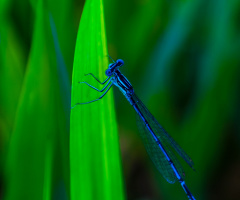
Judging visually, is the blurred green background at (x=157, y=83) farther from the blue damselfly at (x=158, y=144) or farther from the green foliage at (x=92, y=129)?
the green foliage at (x=92, y=129)

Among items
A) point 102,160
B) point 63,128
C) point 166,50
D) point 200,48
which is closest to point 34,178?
point 63,128

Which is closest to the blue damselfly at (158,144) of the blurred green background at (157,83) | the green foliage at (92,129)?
the blurred green background at (157,83)

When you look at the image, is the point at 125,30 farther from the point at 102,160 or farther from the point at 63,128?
the point at 102,160

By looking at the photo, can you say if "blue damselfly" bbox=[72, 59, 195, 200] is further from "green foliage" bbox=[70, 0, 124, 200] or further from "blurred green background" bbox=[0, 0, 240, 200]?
"green foliage" bbox=[70, 0, 124, 200]

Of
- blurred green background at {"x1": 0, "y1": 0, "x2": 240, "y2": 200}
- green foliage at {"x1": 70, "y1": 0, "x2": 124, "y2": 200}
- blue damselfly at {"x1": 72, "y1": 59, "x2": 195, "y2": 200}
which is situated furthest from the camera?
blue damselfly at {"x1": 72, "y1": 59, "x2": 195, "y2": 200}

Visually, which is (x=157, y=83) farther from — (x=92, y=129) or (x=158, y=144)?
(x=92, y=129)

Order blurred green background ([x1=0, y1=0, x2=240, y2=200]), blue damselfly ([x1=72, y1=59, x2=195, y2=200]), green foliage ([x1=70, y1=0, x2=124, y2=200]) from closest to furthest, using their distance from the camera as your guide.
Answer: green foliage ([x1=70, y1=0, x2=124, y2=200]) < blurred green background ([x1=0, y1=0, x2=240, y2=200]) < blue damselfly ([x1=72, y1=59, x2=195, y2=200])

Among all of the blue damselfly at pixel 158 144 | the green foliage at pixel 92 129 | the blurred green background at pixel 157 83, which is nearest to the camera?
the green foliage at pixel 92 129

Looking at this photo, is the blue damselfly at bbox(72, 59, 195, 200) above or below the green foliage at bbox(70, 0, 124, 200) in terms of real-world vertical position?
above

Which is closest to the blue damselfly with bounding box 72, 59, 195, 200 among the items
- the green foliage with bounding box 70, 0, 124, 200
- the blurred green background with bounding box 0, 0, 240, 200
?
the blurred green background with bounding box 0, 0, 240, 200
